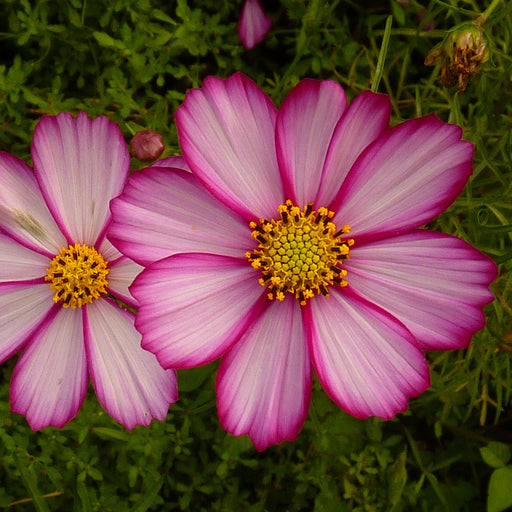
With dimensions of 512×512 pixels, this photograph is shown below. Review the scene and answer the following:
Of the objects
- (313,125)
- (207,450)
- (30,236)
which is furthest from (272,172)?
(207,450)

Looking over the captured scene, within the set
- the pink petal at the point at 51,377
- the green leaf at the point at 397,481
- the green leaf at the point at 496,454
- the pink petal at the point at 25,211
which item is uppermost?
the pink petal at the point at 25,211

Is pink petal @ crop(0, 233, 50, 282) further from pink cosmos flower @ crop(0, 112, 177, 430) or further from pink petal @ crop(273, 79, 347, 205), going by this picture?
pink petal @ crop(273, 79, 347, 205)

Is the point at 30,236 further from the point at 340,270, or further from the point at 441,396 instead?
the point at 441,396

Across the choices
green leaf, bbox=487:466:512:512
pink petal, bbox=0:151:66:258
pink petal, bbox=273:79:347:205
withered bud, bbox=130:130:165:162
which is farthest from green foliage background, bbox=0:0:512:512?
pink petal, bbox=273:79:347:205

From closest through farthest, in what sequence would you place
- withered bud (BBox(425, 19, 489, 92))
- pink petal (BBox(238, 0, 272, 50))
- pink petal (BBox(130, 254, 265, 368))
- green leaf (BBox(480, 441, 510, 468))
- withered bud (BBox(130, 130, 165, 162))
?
pink petal (BBox(130, 254, 265, 368)) < withered bud (BBox(425, 19, 489, 92)) < withered bud (BBox(130, 130, 165, 162)) < green leaf (BBox(480, 441, 510, 468)) < pink petal (BBox(238, 0, 272, 50))

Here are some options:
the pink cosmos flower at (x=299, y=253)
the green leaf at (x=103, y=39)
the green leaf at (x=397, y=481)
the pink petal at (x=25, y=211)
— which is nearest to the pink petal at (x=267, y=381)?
the pink cosmos flower at (x=299, y=253)

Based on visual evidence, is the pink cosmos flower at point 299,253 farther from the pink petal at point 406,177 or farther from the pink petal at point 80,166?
the pink petal at point 80,166
